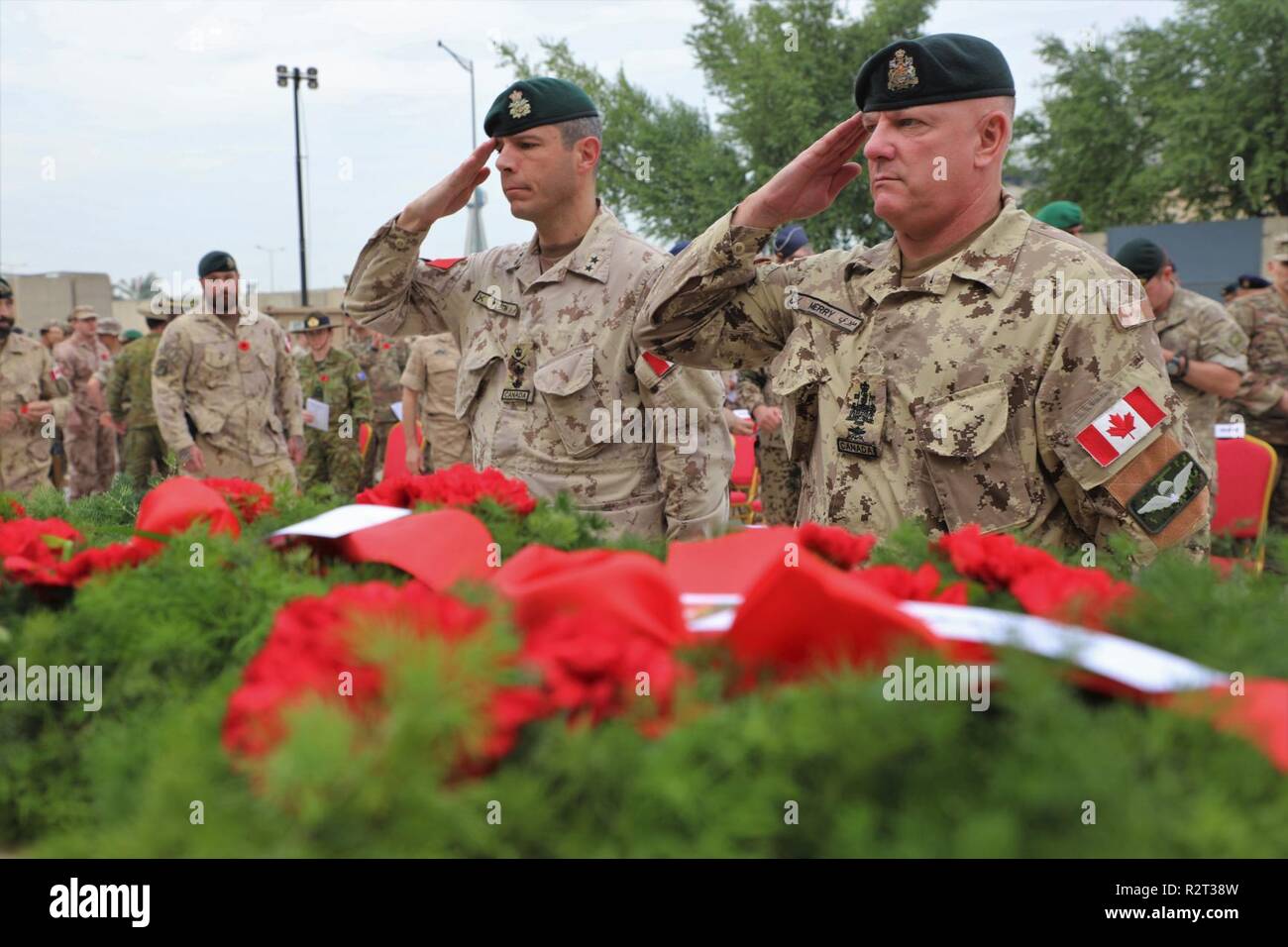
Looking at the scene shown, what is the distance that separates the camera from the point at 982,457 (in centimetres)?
260

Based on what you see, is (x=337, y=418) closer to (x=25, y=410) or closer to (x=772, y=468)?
(x=25, y=410)

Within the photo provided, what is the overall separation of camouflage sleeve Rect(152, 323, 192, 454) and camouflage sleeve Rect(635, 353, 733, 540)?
15.4 ft

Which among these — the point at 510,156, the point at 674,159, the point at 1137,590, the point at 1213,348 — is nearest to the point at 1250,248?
the point at 674,159

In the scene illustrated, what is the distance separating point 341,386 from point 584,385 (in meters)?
7.54

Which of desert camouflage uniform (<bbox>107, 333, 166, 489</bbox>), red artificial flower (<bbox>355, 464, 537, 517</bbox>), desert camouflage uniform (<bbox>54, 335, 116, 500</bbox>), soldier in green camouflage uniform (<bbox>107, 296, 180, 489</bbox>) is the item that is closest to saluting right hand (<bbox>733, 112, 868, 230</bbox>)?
red artificial flower (<bbox>355, 464, 537, 517</bbox>)

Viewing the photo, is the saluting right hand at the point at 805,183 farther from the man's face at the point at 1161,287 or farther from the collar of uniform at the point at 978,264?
the man's face at the point at 1161,287

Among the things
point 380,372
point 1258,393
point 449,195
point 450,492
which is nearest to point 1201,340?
point 1258,393

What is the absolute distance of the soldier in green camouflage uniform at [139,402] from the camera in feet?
31.1

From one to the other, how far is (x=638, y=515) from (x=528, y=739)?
2.91 metres

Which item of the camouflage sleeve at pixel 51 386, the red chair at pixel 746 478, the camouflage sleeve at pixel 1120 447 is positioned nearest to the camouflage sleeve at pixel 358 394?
the camouflage sleeve at pixel 51 386

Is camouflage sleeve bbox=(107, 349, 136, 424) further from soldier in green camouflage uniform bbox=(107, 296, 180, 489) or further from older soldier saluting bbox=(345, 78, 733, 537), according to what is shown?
older soldier saluting bbox=(345, 78, 733, 537)

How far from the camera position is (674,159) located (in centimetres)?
3259
